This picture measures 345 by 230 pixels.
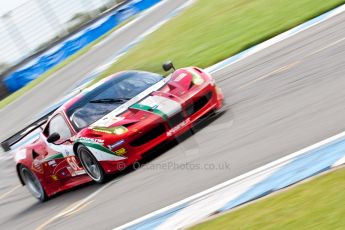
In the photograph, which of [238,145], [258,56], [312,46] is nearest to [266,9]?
[258,56]

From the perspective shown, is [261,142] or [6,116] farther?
[6,116]

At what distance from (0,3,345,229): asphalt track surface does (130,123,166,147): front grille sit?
28 cm

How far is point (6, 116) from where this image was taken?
20797mm

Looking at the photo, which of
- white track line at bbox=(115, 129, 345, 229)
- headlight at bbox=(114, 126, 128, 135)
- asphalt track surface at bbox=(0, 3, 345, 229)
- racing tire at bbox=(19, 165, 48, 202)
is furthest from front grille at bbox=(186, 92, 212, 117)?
racing tire at bbox=(19, 165, 48, 202)

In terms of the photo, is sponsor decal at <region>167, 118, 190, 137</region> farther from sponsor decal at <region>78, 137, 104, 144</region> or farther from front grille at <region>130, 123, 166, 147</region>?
sponsor decal at <region>78, 137, 104, 144</region>

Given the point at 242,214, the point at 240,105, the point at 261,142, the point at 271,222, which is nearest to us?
the point at 271,222

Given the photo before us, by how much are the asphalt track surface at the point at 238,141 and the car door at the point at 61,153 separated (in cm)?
31

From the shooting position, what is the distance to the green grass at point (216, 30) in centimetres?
1309

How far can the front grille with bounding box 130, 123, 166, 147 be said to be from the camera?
324 inches

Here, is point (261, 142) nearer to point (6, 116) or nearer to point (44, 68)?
point (6, 116)

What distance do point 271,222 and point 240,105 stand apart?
4.32 metres

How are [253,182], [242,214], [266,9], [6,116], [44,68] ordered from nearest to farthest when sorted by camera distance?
[242,214]
[253,182]
[266,9]
[6,116]
[44,68]

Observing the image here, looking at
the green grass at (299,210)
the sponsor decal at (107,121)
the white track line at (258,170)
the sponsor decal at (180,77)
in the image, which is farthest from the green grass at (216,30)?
the green grass at (299,210)

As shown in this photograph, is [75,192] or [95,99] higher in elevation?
[95,99]
